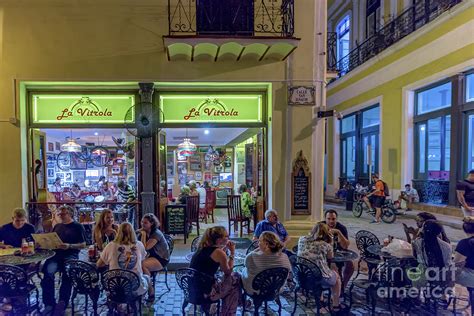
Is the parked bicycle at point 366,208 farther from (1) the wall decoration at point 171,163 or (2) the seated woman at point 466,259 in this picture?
(1) the wall decoration at point 171,163

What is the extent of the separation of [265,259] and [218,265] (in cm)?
54

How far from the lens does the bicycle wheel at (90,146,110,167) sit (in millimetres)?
10719

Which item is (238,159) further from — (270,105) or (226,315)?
(226,315)

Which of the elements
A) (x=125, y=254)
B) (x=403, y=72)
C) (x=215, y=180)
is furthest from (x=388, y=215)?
(x=125, y=254)

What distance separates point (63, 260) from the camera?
4.72m

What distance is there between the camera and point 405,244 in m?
4.68

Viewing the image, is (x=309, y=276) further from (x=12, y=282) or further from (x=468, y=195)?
(x=468, y=195)

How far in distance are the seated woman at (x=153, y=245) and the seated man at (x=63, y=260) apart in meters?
0.87

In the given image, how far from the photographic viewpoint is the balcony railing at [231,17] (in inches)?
265

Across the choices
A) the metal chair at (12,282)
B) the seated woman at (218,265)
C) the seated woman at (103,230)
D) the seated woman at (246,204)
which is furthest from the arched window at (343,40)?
the metal chair at (12,282)

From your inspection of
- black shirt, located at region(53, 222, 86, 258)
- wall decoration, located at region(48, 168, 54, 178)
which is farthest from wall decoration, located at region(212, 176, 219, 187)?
black shirt, located at region(53, 222, 86, 258)

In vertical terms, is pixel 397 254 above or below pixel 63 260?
above

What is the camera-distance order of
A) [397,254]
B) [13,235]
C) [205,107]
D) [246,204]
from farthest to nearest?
[246,204] < [205,107] < [13,235] < [397,254]

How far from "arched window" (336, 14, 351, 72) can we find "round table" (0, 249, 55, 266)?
1621cm
